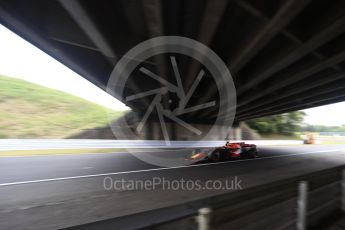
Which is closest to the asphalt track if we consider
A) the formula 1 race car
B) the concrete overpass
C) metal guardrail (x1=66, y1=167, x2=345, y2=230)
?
metal guardrail (x1=66, y1=167, x2=345, y2=230)

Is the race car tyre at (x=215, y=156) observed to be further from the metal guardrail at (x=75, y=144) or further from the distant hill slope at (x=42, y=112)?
the distant hill slope at (x=42, y=112)

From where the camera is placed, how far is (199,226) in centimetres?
197

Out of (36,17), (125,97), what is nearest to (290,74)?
(36,17)

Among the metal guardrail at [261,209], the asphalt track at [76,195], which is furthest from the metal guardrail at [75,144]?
the metal guardrail at [261,209]

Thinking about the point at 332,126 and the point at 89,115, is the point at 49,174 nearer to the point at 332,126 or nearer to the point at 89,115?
the point at 89,115

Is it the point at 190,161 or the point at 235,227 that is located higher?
the point at 235,227

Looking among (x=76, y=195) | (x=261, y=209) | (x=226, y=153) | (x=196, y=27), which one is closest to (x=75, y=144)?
(x=226, y=153)

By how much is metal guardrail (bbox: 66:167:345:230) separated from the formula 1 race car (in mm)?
10000

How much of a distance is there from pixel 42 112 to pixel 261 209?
3616 centimetres

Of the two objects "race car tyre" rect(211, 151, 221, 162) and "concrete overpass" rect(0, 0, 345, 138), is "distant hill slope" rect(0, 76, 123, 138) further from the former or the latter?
"concrete overpass" rect(0, 0, 345, 138)

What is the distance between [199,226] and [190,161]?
40.1 ft

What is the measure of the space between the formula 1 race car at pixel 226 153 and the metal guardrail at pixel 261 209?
10000mm

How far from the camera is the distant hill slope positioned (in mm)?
28281

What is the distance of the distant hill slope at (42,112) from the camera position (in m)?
28.3
